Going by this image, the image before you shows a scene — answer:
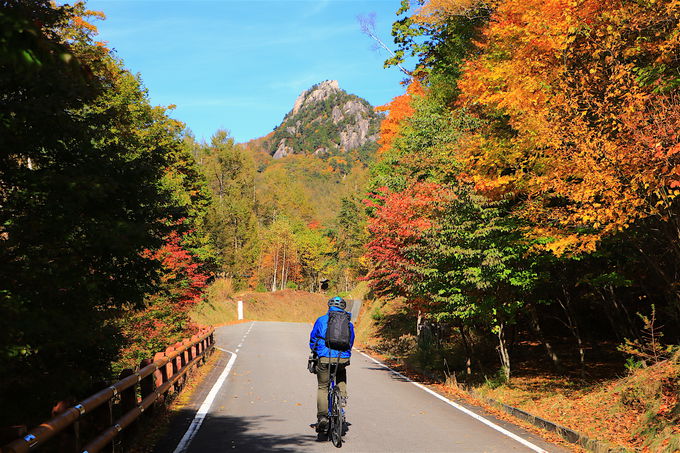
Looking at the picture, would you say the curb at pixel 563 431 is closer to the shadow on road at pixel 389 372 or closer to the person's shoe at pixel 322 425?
the person's shoe at pixel 322 425

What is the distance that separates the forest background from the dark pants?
8.83ft

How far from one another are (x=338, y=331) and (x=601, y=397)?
5569 mm

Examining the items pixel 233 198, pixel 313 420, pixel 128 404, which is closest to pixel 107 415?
pixel 128 404

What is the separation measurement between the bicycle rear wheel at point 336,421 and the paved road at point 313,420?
0.15 meters

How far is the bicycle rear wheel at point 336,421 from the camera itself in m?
7.14

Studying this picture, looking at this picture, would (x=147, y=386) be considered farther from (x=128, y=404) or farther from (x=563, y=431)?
(x=563, y=431)

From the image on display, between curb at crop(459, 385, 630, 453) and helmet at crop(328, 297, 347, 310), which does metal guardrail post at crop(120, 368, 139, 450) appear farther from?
curb at crop(459, 385, 630, 453)

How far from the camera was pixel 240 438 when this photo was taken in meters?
7.39

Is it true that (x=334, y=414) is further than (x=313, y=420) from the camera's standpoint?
No

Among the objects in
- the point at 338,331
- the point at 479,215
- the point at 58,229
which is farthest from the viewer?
the point at 479,215

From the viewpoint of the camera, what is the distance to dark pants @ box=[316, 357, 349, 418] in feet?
24.5

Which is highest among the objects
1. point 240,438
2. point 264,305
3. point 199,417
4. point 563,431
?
point 240,438

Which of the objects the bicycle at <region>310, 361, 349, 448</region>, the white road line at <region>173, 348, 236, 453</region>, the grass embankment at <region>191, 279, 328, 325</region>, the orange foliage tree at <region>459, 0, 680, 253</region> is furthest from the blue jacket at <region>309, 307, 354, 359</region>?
the grass embankment at <region>191, 279, 328, 325</region>

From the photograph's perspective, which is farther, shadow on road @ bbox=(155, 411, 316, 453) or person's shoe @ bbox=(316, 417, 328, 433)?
person's shoe @ bbox=(316, 417, 328, 433)
